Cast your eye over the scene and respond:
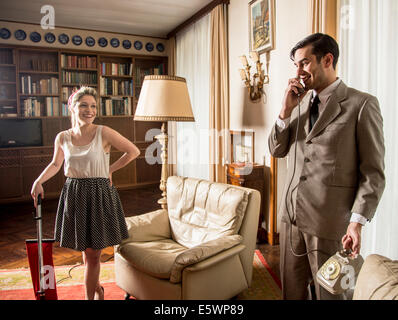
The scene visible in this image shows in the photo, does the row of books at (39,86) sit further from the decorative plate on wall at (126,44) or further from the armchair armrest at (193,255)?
the armchair armrest at (193,255)

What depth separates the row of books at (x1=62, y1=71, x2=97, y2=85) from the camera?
5.66 m

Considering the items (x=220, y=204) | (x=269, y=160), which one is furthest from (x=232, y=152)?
(x=220, y=204)

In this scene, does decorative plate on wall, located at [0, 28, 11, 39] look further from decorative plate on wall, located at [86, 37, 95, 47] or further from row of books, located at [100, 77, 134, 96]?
row of books, located at [100, 77, 134, 96]

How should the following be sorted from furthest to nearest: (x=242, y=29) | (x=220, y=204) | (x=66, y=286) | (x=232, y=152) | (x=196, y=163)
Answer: (x=196, y=163) < (x=232, y=152) < (x=242, y=29) < (x=66, y=286) < (x=220, y=204)

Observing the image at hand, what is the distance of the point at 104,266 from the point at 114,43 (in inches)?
173

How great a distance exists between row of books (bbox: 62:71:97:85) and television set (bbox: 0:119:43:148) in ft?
2.79

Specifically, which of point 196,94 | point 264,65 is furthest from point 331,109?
point 196,94

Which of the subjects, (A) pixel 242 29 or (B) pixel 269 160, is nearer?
(B) pixel 269 160

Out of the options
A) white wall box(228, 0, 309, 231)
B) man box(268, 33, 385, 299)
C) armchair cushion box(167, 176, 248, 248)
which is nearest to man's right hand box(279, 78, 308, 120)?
man box(268, 33, 385, 299)

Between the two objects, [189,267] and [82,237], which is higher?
[82,237]

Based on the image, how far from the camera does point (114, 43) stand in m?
6.02
